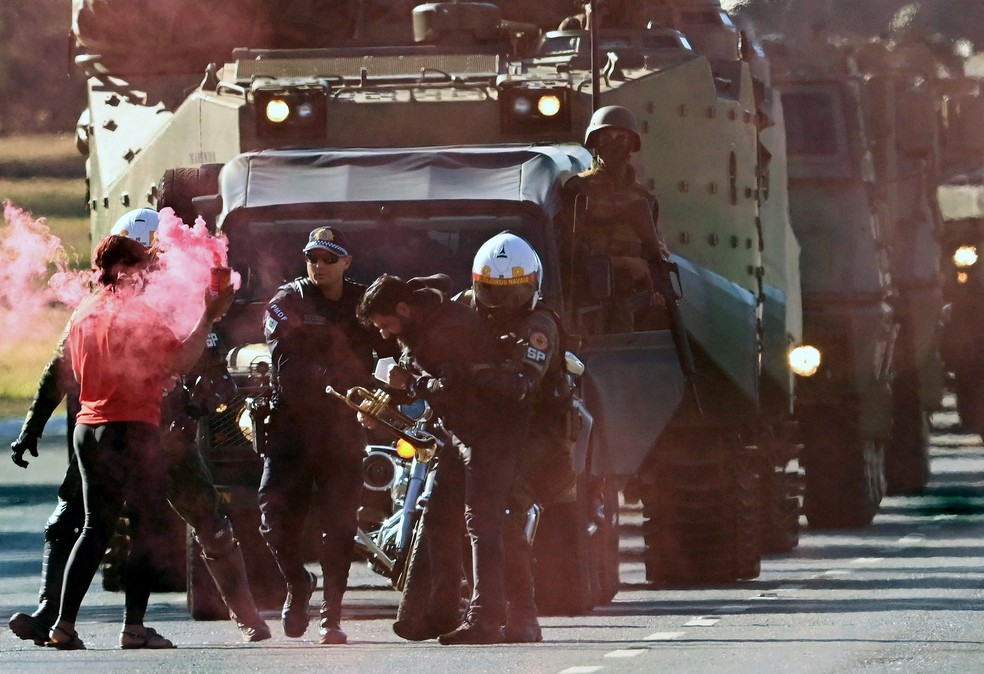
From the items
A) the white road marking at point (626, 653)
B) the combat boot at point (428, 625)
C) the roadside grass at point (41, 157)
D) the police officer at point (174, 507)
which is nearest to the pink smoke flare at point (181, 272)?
the police officer at point (174, 507)

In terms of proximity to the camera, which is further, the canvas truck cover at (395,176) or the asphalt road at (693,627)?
the canvas truck cover at (395,176)

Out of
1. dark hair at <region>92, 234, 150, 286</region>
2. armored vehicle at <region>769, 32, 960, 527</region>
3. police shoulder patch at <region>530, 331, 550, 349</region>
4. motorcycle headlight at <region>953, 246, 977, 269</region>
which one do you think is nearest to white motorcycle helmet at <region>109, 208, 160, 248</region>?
dark hair at <region>92, 234, 150, 286</region>

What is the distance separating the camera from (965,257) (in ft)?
89.1

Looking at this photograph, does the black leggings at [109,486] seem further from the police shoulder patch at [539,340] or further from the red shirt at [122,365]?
the police shoulder patch at [539,340]

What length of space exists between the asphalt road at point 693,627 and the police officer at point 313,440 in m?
0.34

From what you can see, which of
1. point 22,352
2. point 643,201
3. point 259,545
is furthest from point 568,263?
point 22,352

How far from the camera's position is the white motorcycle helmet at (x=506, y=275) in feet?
40.1

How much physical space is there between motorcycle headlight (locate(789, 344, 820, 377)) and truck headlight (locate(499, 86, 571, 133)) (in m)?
3.72

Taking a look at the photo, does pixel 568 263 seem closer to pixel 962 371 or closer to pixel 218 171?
pixel 218 171

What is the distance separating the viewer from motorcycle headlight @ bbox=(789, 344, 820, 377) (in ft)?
62.4

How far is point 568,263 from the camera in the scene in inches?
552

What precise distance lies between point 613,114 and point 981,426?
44.2ft

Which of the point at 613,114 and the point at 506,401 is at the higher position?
the point at 613,114

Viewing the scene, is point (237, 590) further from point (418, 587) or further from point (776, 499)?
point (776, 499)
